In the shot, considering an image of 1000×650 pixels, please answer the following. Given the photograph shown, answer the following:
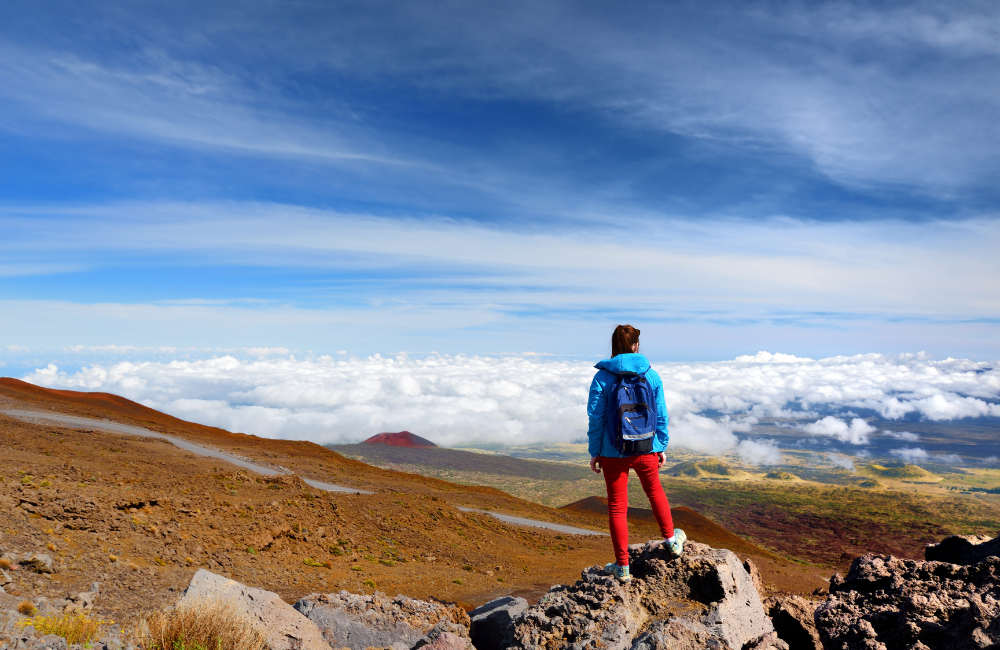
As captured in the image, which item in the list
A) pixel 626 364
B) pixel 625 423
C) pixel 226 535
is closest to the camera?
pixel 625 423

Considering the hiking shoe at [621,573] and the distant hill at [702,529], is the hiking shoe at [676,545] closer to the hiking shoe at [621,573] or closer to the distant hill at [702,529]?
the hiking shoe at [621,573]

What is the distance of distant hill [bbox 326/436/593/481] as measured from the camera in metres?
124

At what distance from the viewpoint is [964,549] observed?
6.88 m

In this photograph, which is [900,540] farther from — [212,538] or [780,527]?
[212,538]

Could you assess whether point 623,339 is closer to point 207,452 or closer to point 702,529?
point 207,452

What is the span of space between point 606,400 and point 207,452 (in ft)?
109

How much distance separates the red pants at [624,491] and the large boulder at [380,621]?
100 inches

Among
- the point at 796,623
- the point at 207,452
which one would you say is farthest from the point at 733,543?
the point at 207,452

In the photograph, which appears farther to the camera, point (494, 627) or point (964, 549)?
point (494, 627)

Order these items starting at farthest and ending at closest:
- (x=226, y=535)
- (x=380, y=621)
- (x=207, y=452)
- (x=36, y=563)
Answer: (x=207, y=452) → (x=226, y=535) → (x=36, y=563) → (x=380, y=621)

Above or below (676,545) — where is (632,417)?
above

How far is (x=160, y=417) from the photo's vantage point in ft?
158

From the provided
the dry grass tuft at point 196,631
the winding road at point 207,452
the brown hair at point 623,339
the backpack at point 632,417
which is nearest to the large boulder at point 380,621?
the dry grass tuft at point 196,631

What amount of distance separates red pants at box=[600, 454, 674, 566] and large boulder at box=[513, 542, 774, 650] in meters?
0.38
